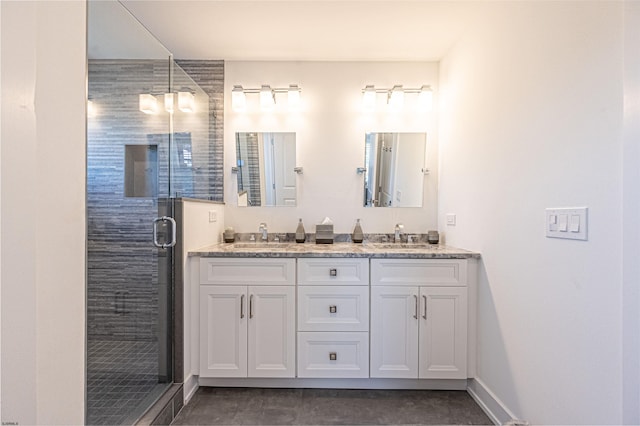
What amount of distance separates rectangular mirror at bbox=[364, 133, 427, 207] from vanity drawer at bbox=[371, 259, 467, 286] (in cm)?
75

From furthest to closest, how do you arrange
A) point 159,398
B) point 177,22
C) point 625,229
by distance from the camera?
point 177,22 < point 159,398 < point 625,229

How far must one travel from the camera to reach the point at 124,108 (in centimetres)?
168

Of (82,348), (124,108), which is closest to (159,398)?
(82,348)

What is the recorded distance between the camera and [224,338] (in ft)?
6.22

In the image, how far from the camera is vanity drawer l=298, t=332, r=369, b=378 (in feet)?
6.21

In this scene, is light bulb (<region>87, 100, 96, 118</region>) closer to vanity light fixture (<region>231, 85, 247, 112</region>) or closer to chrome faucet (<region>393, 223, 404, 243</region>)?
vanity light fixture (<region>231, 85, 247, 112</region>)

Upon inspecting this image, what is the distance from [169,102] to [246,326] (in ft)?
4.99

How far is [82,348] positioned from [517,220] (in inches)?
68.0

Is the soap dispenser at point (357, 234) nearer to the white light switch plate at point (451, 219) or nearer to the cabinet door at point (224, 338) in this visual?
the white light switch plate at point (451, 219)

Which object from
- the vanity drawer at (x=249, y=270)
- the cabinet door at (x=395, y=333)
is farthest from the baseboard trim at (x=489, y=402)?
the vanity drawer at (x=249, y=270)

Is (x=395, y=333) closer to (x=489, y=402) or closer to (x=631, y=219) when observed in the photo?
(x=489, y=402)

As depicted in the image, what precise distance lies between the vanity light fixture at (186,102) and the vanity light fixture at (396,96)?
1.34m

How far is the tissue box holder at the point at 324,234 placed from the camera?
2.45 metres

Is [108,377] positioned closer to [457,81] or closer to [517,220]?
[517,220]
